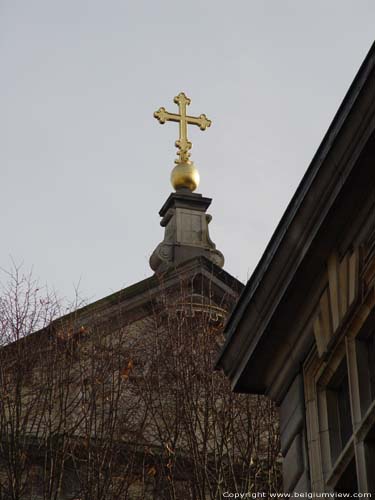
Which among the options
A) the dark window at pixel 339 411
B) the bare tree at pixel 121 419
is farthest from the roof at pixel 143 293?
the dark window at pixel 339 411

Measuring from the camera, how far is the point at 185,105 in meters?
42.0

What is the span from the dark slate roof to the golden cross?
22.6m

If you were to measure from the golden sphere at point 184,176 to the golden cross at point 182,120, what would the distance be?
0.45 metres

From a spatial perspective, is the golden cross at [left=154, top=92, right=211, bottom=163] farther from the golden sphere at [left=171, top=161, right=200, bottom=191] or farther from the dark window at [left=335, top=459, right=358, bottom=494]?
the dark window at [left=335, top=459, right=358, bottom=494]

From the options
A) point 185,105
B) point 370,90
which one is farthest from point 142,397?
point 370,90

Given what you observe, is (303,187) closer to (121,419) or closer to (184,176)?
(121,419)

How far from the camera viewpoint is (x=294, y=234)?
1708 cm

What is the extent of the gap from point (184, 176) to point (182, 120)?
180cm

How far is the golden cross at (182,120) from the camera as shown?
4112 cm

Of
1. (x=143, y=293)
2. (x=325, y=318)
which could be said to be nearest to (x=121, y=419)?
(x=143, y=293)

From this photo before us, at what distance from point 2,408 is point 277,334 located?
40.4 ft

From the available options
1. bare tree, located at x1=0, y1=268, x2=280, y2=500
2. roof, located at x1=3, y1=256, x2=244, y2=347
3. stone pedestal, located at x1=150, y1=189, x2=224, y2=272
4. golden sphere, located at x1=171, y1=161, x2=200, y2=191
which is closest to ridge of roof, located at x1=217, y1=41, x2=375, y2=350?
bare tree, located at x1=0, y1=268, x2=280, y2=500

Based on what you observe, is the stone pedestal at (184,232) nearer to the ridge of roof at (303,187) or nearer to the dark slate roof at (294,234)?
the dark slate roof at (294,234)

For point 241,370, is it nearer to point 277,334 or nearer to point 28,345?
point 277,334
